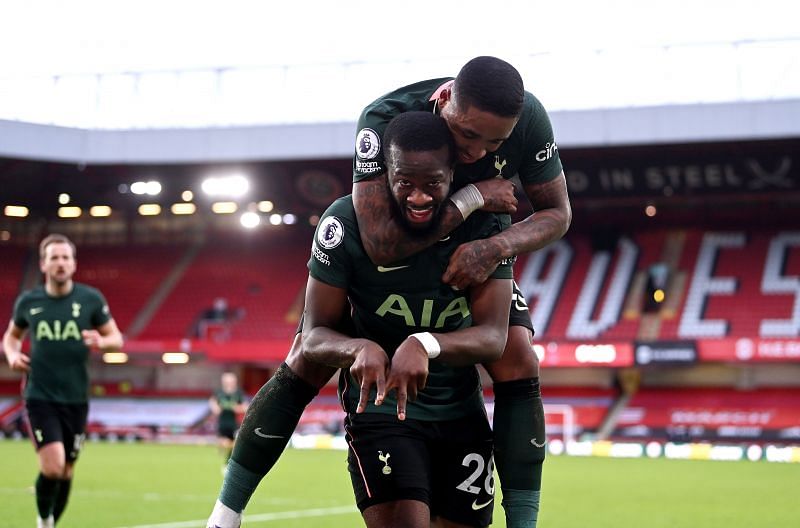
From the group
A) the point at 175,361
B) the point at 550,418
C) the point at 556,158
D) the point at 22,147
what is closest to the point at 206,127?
the point at 22,147

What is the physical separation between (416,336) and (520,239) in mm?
875

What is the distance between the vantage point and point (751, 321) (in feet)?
105

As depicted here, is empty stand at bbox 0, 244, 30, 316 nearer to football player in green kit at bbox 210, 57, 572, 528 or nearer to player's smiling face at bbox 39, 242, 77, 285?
player's smiling face at bbox 39, 242, 77, 285

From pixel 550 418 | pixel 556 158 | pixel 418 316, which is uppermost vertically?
pixel 556 158

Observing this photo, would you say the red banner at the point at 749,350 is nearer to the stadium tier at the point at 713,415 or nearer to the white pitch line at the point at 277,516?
the stadium tier at the point at 713,415

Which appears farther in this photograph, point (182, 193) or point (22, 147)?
point (182, 193)

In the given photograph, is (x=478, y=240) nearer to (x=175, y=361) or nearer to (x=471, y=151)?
(x=471, y=151)

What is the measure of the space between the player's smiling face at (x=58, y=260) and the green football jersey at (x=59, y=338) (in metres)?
0.31

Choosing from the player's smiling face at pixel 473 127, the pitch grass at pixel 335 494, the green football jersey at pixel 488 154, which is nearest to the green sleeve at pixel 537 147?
the green football jersey at pixel 488 154

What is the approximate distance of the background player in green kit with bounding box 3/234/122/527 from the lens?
9.45 meters

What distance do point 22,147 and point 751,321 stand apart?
67.4 feet

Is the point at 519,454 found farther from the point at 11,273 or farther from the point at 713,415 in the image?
the point at 11,273

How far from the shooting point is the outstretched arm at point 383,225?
4.49m

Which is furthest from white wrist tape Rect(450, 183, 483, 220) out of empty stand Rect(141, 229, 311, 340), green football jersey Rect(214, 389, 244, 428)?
empty stand Rect(141, 229, 311, 340)
